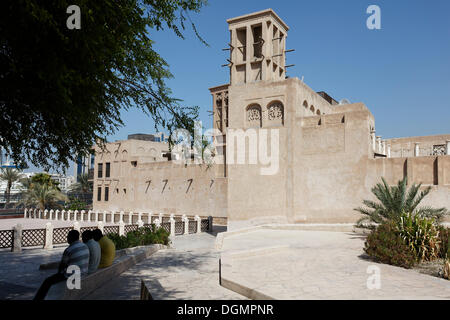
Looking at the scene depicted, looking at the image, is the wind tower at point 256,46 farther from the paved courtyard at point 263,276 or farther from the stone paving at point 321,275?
the stone paving at point 321,275

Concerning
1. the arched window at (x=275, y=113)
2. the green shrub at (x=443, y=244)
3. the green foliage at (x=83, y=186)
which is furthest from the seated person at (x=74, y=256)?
the green foliage at (x=83, y=186)

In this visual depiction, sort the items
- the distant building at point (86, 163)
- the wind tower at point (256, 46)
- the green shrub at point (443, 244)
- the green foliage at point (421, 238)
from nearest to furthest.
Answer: the distant building at point (86, 163) < the green foliage at point (421, 238) < the green shrub at point (443, 244) < the wind tower at point (256, 46)

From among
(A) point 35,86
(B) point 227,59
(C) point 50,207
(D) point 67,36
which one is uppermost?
(B) point 227,59

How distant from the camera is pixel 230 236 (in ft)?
53.5

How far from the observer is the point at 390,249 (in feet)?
30.5

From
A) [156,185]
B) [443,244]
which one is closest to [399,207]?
[443,244]

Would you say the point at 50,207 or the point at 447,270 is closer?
the point at 447,270

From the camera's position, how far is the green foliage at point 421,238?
9.55 meters

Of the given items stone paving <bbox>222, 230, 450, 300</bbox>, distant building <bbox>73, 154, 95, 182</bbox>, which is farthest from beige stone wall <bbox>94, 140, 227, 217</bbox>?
stone paving <bbox>222, 230, 450, 300</bbox>

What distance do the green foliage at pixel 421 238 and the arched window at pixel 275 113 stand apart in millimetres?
12106

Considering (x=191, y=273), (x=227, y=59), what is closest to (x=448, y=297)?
(x=191, y=273)

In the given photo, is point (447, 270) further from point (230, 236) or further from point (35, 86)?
point (230, 236)

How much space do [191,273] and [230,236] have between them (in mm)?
7148
